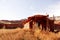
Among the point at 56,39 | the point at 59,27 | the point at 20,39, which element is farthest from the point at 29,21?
the point at 20,39

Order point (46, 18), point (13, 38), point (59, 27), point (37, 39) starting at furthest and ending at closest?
point (59, 27)
point (46, 18)
point (37, 39)
point (13, 38)

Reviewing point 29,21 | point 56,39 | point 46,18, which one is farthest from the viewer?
point 29,21

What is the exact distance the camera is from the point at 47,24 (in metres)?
29.0

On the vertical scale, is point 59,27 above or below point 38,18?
below

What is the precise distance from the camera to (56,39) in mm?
17250

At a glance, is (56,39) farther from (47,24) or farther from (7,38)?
(47,24)

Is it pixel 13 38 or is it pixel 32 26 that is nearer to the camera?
pixel 13 38

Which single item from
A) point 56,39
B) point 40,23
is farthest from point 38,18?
point 56,39

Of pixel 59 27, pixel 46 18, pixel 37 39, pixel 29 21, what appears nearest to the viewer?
pixel 37 39

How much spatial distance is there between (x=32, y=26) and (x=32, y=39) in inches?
540

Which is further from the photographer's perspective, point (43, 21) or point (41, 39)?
point (43, 21)

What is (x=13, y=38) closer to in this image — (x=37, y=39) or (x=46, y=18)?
(x=37, y=39)

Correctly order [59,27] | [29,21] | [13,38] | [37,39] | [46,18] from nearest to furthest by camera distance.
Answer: [13,38] < [37,39] < [46,18] < [29,21] < [59,27]

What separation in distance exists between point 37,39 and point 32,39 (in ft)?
2.78
